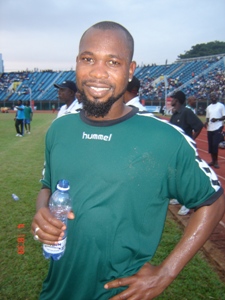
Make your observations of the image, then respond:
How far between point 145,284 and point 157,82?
56.5 metres

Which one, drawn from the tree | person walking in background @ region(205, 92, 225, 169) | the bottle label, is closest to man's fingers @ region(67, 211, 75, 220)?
the bottle label

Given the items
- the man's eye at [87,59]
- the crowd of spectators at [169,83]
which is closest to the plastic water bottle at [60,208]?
the man's eye at [87,59]

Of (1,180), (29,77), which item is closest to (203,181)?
(1,180)

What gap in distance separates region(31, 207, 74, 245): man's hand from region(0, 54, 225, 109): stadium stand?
3976 centimetres

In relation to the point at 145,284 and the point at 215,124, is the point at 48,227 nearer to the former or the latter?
the point at 145,284

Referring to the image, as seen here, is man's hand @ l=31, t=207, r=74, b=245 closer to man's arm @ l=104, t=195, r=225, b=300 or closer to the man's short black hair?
man's arm @ l=104, t=195, r=225, b=300

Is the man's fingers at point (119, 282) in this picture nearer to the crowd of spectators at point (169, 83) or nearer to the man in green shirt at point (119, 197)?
the man in green shirt at point (119, 197)

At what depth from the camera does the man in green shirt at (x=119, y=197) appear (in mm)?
1579

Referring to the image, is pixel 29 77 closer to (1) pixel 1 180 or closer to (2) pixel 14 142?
(2) pixel 14 142

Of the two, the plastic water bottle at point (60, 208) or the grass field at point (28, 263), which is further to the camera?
the grass field at point (28, 263)

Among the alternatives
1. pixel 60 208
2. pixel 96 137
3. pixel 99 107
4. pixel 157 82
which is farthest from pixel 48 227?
pixel 157 82

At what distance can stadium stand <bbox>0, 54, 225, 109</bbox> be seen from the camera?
158 feet

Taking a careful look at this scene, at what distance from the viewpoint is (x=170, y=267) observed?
1.54 m

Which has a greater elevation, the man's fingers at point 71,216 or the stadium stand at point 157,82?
the man's fingers at point 71,216
